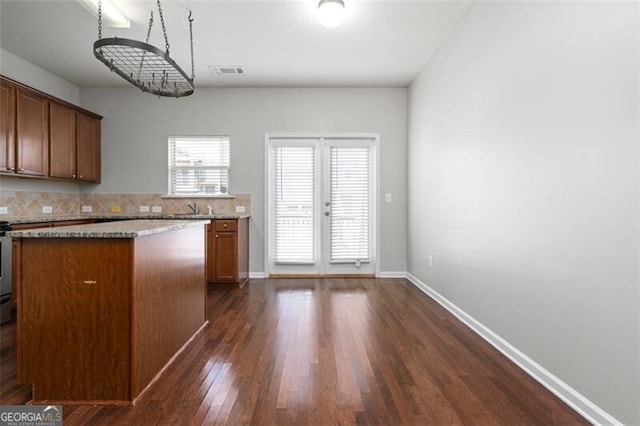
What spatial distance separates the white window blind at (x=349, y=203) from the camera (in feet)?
16.0

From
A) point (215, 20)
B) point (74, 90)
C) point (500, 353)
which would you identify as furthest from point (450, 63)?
point (74, 90)

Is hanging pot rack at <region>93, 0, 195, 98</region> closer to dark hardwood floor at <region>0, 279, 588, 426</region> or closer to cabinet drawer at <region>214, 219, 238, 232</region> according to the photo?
cabinet drawer at <region>214, 219, 238, 232</region>

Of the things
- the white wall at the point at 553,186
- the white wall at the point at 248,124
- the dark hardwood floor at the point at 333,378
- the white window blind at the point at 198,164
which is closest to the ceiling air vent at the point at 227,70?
the white wall at the point at 248,124

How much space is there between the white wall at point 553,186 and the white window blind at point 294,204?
2183 mm

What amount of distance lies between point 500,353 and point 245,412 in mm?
1848

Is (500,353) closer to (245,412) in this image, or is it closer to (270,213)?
(245,412)

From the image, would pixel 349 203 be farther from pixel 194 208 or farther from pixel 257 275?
pixel 194 208

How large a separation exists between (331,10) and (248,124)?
8.14 ft

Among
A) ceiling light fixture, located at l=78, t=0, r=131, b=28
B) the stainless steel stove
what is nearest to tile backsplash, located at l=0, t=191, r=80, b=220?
the stainless steel stove

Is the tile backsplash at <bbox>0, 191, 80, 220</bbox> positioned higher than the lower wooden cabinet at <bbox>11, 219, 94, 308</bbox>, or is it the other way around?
the tile backsplash at <bbox>0, 191, 80, 220</bbox>

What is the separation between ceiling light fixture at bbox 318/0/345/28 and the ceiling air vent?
1795mm

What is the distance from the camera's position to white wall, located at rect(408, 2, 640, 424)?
150cm

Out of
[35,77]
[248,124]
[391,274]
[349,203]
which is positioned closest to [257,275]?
[349,203]

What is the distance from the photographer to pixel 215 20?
10.3 feet
